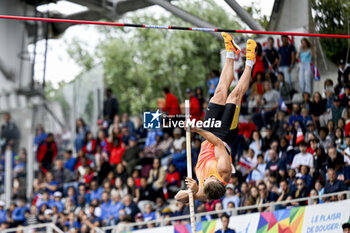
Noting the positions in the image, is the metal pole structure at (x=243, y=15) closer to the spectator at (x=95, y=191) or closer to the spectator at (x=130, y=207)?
the spectator at (x=130, y=207)

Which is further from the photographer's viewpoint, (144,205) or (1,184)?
(1,184)

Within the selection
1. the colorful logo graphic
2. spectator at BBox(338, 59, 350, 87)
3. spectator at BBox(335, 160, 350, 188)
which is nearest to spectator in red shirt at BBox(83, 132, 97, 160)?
the colorful logo graphic

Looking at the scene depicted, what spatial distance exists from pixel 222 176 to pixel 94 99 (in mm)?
12218

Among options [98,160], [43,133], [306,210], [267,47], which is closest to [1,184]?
[43,133]

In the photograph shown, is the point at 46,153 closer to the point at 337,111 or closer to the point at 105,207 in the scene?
the point at 105,207

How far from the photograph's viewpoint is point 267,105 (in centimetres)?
1317

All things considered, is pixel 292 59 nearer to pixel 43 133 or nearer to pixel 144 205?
pixel 144 205

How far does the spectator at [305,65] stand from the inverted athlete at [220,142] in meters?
5.31

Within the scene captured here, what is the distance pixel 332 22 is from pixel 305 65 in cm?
114

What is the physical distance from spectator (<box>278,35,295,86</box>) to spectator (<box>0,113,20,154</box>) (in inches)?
323

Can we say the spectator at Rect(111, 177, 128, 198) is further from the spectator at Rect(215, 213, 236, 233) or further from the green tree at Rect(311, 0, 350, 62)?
the green tree at Rect(311, 0, 350, 62)

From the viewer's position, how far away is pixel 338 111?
38.3 ft

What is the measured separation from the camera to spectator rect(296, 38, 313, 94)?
12773 mm

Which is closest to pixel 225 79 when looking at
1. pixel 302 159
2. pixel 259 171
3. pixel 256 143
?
pixel 302 159
